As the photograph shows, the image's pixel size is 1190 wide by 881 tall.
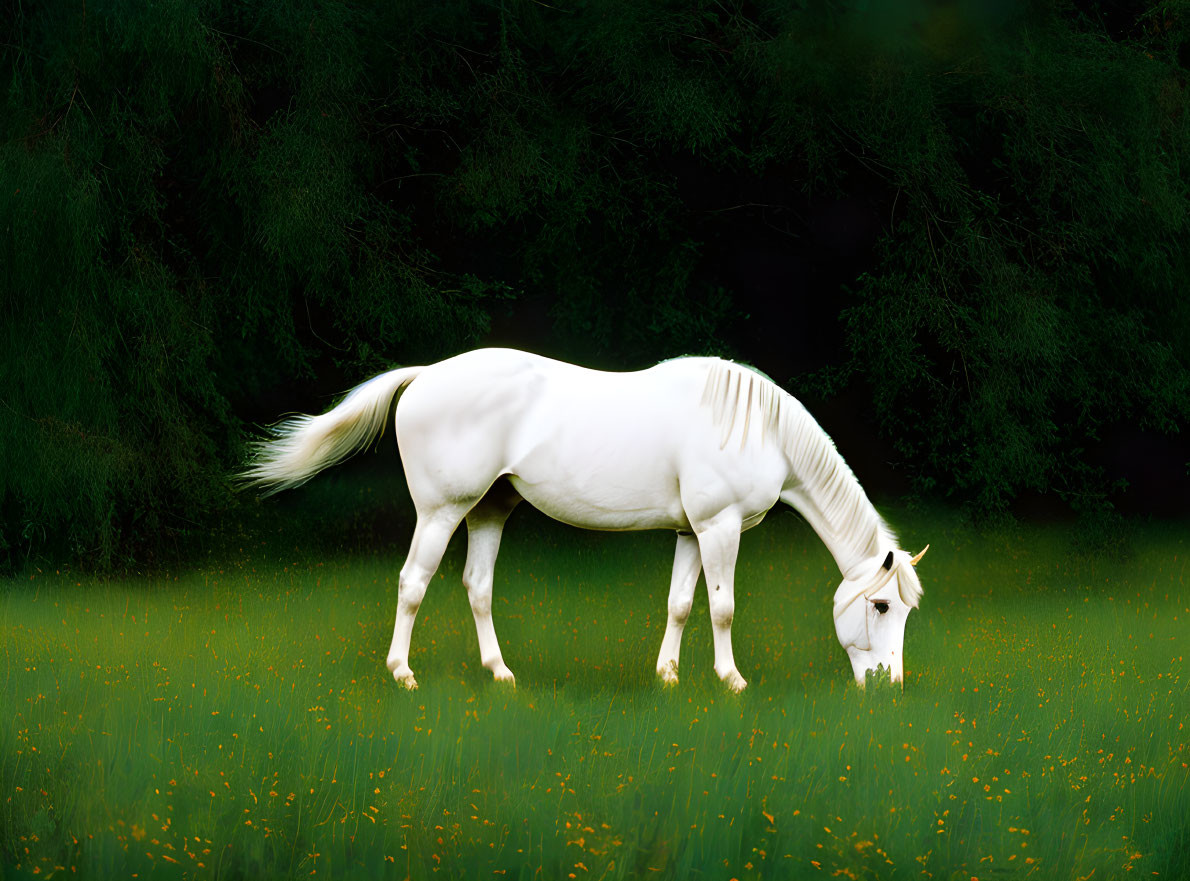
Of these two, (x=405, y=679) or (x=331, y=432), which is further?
(x=331, y=432)

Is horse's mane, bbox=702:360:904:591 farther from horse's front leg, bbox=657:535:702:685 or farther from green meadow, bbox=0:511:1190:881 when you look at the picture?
green meadow, bbox=0:511:1190:881

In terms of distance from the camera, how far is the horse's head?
5344 mm

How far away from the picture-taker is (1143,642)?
7.20 metres

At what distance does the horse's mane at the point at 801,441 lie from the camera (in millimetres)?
5645

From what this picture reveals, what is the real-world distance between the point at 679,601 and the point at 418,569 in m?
1.40

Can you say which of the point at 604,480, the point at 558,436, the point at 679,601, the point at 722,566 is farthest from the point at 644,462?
the point at 679,601

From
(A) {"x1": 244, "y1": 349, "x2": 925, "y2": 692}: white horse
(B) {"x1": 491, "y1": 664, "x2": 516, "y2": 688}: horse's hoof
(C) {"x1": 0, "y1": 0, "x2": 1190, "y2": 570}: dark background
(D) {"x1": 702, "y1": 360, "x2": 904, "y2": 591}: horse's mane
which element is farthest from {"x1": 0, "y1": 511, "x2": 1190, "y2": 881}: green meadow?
(C) {"x1": 0, "y1": 0, "x2": 1190, "y2": 570}: dark background

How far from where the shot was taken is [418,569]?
5.70m

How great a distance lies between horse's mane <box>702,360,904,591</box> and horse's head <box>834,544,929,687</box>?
250 mm

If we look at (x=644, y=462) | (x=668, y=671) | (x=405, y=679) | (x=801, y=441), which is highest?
(x=801, y=441)

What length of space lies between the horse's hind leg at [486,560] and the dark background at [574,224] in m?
3.47

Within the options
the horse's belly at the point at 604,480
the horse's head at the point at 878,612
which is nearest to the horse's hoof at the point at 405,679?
the horse's belly at the point at 604,480

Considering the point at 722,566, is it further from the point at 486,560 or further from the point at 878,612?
the point at 486,560

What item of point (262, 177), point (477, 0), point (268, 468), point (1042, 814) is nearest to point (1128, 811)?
point (1042, 814)
